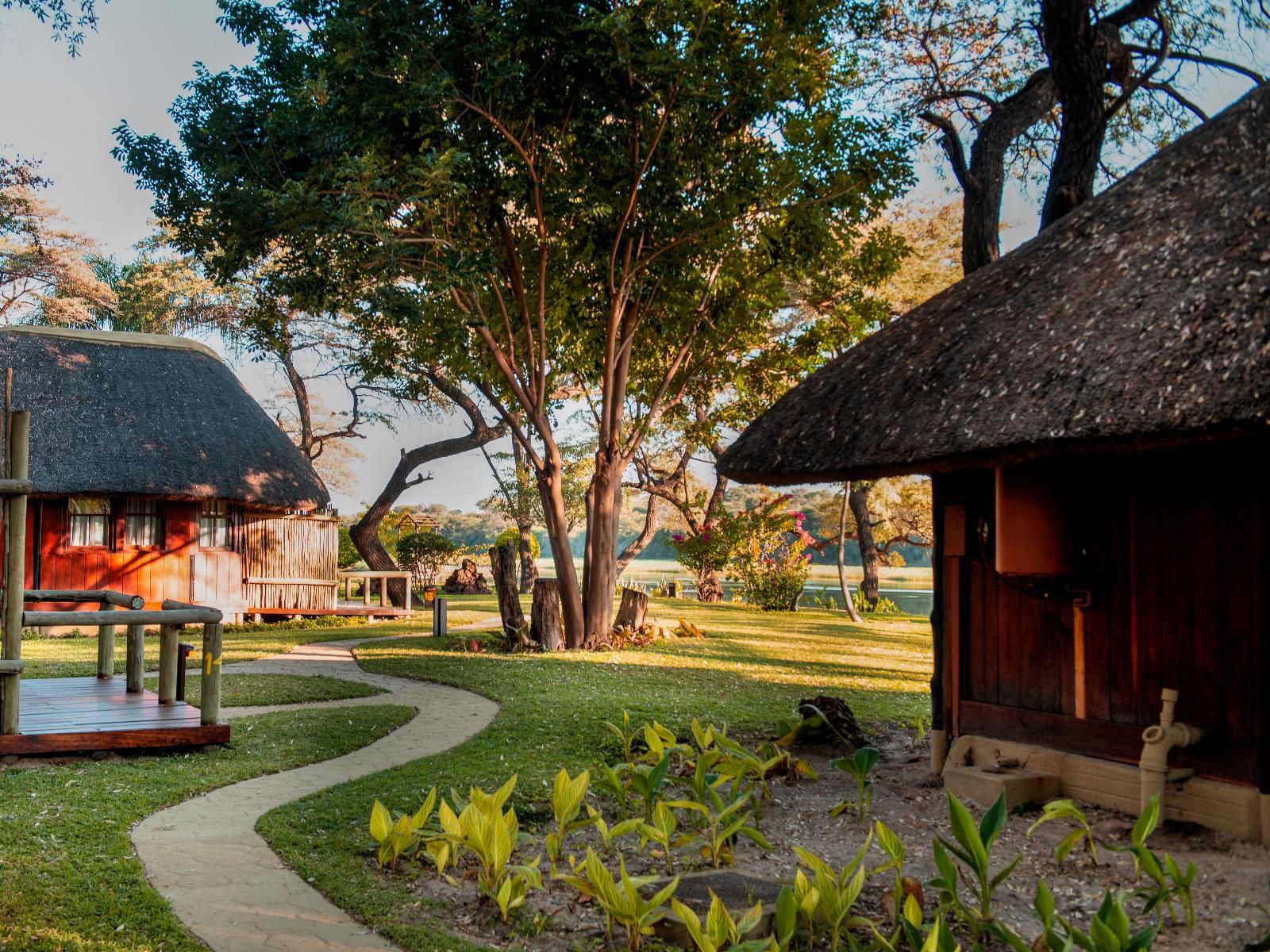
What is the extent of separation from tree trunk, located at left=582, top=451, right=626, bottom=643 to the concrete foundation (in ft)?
25.4

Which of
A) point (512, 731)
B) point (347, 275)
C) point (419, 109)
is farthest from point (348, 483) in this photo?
point (512, 731)

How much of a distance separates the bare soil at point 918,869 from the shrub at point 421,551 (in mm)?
20163

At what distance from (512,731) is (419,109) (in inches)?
250

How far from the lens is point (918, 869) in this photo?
4941 mm

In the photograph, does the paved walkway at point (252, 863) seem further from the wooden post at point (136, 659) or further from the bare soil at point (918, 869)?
the wooden post at point (136, 659)

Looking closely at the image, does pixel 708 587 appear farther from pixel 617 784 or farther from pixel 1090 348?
pixel 1090 348

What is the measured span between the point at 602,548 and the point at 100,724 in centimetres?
773

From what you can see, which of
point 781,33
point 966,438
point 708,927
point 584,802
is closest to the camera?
point 708,927

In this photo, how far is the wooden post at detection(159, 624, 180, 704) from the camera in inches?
312

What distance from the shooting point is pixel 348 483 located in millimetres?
32781

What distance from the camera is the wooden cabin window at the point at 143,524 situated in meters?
16.6

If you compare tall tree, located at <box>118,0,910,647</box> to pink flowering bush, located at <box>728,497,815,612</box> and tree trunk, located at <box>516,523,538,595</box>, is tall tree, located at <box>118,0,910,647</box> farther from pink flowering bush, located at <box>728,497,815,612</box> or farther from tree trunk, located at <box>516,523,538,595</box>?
tree trunk, located at <box>516,523,538,595</box>

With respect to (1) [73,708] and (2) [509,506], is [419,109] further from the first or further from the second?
(2) [509,506]

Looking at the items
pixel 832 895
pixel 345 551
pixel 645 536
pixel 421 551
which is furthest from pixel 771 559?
pixel 832 895
